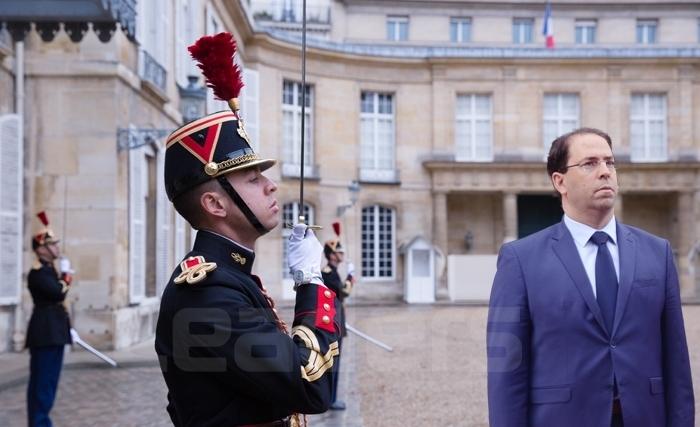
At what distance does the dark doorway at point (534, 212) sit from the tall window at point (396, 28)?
860 centimetres

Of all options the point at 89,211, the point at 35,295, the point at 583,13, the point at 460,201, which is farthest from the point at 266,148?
the point at 35,295

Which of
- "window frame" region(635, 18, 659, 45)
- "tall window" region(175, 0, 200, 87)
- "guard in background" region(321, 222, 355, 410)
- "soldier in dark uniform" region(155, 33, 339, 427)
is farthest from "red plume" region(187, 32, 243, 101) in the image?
"window frame" region(635, 18, 659, 45)

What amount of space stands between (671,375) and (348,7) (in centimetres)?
3254

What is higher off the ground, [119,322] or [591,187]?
[591,187]

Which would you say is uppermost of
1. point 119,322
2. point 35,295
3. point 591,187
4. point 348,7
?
point 348,7

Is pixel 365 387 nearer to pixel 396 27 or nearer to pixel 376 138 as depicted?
pixel 376 138

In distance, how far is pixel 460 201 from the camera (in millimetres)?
29375

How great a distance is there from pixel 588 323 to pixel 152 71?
12.5 m

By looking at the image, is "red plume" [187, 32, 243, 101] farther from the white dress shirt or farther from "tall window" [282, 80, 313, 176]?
"tall window" [282, 80, 313, 176]

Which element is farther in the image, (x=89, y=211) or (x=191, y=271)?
(x=89, y=211)

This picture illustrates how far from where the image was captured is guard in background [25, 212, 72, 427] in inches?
266

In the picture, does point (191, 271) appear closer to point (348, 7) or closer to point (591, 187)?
point (591, 187)

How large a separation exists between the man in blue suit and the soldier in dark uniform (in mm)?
984

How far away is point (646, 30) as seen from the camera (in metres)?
35.5
